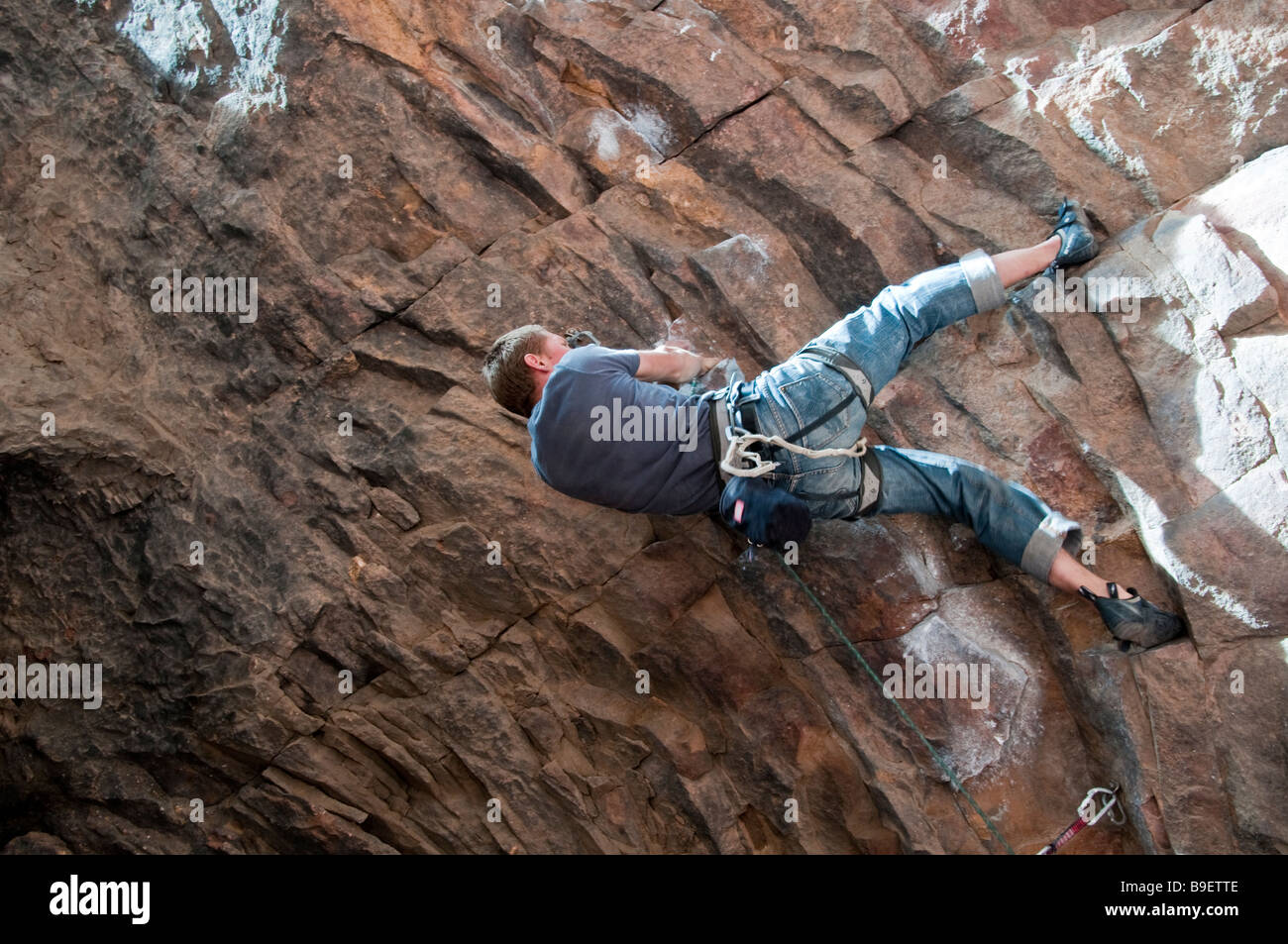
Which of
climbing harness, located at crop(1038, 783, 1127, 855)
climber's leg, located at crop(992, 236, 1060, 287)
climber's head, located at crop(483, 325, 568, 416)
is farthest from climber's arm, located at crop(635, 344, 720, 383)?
climbing harness, located at crop(1038, 783, 1127, 855)

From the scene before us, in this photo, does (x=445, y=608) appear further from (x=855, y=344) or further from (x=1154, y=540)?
(x=1154, y=540)

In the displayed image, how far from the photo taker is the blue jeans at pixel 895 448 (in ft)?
16.7

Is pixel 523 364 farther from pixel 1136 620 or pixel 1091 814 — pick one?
pixel 1091 814

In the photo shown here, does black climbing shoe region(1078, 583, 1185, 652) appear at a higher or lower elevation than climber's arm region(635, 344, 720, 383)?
lower

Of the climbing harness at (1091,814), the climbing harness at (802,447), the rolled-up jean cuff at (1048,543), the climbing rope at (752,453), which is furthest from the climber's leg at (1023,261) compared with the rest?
the climbing harness at (1091,814)

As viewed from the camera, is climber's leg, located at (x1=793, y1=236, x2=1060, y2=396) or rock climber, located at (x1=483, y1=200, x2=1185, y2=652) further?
climber's leg, located at (x1=793, y1=236, x2=1060, y2=396)

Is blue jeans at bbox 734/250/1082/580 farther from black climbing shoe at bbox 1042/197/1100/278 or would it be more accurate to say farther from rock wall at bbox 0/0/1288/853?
black climbing shoe at bbox 1042/197/1100/278

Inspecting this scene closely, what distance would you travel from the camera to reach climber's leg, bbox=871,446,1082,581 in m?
5.14

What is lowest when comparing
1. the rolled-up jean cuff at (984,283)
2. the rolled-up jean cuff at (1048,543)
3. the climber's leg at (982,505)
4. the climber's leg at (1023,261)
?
the rolled-up jean cuff at (1048,543)

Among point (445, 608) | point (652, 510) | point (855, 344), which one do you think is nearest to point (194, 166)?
point (445, 608)

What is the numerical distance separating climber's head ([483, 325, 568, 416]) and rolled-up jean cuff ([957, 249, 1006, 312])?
2046 millimetres

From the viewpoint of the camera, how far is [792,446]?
5.03m

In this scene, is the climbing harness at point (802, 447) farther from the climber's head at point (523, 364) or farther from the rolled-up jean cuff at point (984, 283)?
the climber's head at point (523, 364)

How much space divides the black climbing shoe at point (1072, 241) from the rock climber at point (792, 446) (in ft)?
1.29
